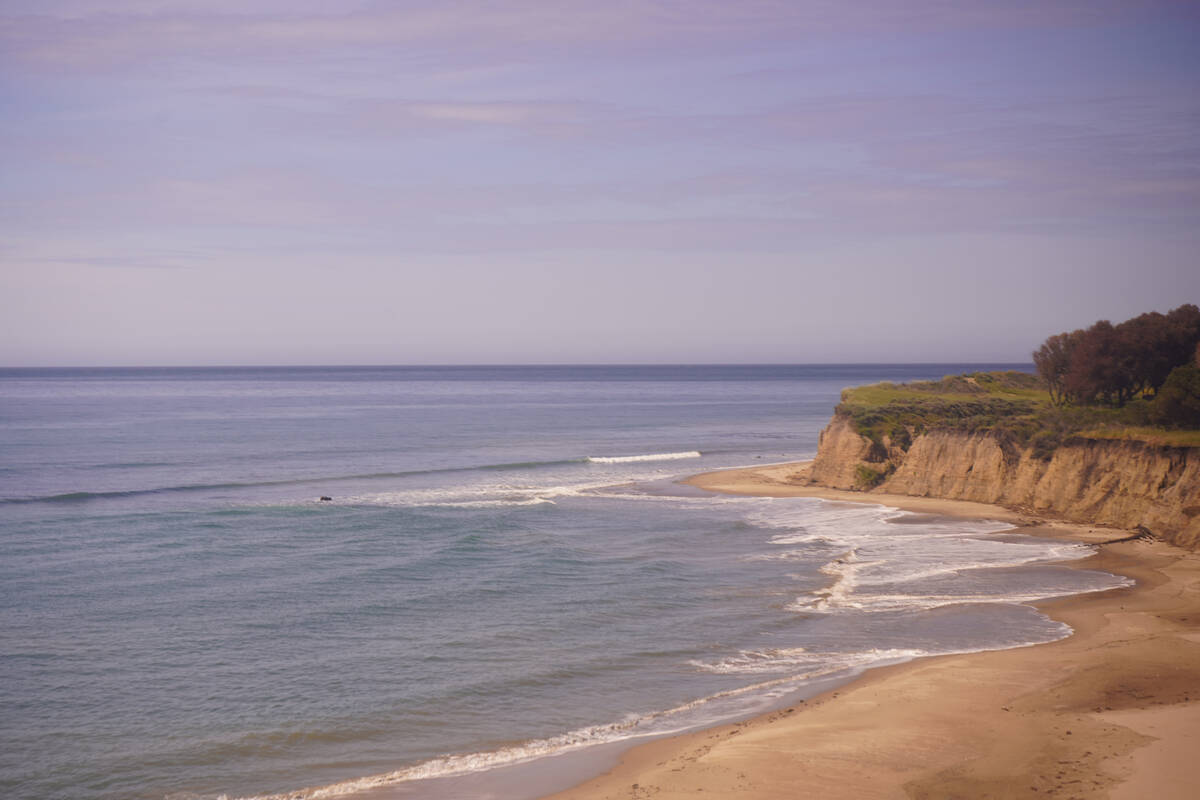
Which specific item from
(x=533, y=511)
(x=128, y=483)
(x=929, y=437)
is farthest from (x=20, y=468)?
(x=929, y=437)

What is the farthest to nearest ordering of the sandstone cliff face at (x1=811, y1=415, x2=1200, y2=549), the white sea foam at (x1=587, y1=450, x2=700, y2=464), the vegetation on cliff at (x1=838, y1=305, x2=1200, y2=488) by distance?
the white sea foam at (x1=587, y1=450, x2=700, y2=464)
the vegetation on cliff at (x1=838, y1=305, x2=1200, y2=488)
the sandstone cliff face at (x1=811, y1=415, x2=1200, y2=549)

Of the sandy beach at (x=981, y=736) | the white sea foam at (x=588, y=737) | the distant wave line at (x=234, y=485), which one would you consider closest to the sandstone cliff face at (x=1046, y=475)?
the sandy beach at (x=981, y=736)

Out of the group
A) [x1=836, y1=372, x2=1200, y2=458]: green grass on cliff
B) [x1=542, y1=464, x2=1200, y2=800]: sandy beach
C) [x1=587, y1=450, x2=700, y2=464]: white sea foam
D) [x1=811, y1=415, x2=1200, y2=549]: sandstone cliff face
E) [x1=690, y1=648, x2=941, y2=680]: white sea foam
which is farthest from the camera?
[x1=587, y1=450, x2=700, y2=464]: white sea foam

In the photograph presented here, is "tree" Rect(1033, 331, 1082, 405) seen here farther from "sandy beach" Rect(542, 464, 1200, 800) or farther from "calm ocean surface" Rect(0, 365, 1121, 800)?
"sandy beach" Rect(542, 464, 1200, 800)

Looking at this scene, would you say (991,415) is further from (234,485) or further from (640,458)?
(234,485)

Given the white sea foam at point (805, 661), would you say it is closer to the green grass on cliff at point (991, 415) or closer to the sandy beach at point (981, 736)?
the sandy beach at point (981, 736)

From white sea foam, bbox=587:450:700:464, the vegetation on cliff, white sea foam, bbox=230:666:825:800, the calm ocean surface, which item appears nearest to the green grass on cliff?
Result: the vegetation on cliff
